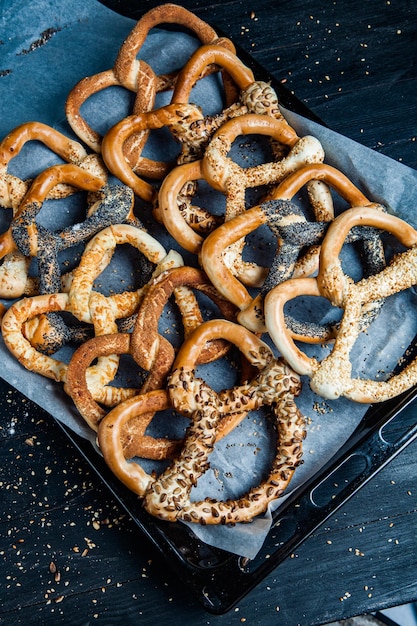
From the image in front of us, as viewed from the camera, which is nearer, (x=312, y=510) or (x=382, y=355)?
(x=312, y=510)

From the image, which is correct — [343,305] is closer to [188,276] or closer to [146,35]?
[188,276]

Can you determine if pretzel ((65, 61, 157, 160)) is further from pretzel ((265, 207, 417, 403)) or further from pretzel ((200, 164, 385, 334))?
pretzel ((265, 207, 417, 403))

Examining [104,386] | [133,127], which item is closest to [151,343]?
[104,386]

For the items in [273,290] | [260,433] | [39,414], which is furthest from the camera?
[39,414]

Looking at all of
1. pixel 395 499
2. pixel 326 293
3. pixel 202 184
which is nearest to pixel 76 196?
pixel 202 184

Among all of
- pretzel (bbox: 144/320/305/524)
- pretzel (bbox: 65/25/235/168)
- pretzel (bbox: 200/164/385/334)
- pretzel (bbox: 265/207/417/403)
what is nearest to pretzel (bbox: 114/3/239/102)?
pretzel (bbox: 65/25/235/168)

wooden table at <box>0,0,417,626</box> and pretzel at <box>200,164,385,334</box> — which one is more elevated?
pretzel at <box>200,164,385,334</box>

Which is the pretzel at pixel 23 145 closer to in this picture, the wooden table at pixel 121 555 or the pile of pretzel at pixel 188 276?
the pile of pretzel at pixel 188 276

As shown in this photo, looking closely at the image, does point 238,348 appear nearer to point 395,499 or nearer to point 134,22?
point 395,499
